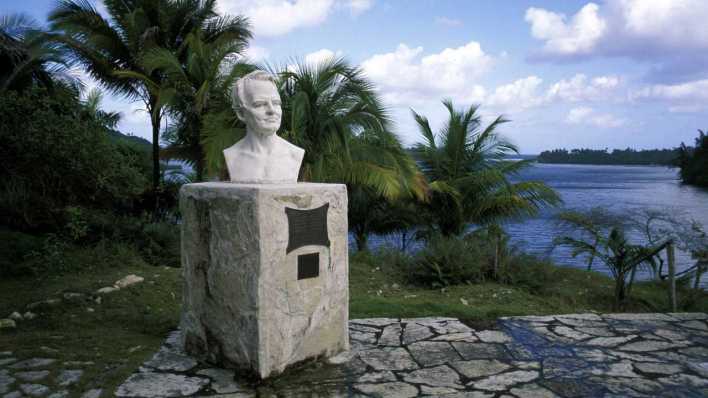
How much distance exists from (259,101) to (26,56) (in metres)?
10.3

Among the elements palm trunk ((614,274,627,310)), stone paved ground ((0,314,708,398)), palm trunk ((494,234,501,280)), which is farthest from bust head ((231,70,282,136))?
palm trunk ((614,274,627,310))

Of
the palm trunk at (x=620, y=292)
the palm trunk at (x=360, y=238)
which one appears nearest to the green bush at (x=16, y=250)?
the palm trunk at (x=360, y=238)

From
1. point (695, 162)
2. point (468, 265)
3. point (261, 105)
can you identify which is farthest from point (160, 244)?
point (695, 162)

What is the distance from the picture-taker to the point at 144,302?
616cm

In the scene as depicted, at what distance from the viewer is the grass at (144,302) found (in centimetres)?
459

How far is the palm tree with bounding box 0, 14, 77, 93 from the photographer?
11.4 m

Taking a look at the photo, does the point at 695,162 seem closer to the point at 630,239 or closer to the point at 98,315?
the point at 630,239

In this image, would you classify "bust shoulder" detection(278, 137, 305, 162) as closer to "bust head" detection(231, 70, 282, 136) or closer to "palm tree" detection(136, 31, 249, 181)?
"bust head" detection(231, 70, 282, 136)

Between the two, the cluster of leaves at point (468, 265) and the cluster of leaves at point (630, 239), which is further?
the cluster of leaves at point (468, 265)

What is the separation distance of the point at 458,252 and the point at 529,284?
1.22 metres

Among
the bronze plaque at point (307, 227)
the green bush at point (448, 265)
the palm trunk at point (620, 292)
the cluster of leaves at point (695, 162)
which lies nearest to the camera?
the bronze plaque at point (307, 227)

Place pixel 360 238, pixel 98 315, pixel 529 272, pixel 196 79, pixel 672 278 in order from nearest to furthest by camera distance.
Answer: pixel 98 315 → pixel 672 278 → pixel 529 272 → pixel 196 79 → pixel 360 238

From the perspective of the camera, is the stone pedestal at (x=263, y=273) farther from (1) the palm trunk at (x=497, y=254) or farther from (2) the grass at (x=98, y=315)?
(1) the palm trunk at (x=497, y=254)

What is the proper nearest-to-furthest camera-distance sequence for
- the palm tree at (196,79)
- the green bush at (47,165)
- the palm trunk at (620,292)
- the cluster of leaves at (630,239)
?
the cluster of leaves at (630,239) < the palm trunk at (620,292) < the green bush at (47,165) < the palm tree at (196,79)
